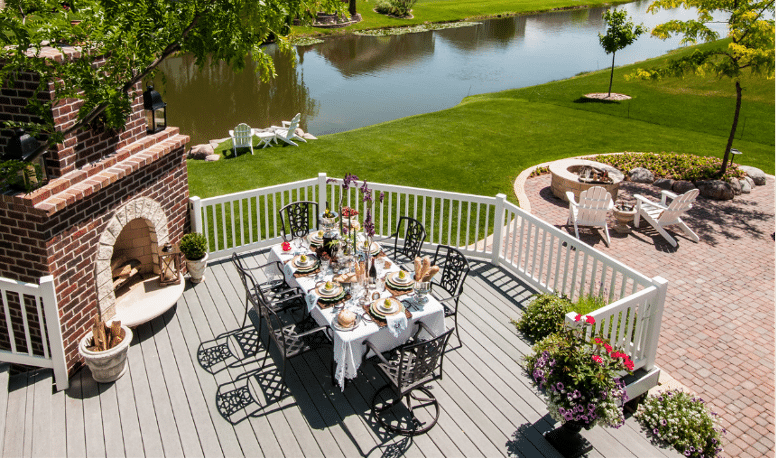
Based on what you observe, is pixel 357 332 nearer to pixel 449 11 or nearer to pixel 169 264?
pixel 169 264

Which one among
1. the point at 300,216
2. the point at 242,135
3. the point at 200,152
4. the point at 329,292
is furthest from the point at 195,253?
the point at 200,152

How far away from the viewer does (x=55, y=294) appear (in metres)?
5.42

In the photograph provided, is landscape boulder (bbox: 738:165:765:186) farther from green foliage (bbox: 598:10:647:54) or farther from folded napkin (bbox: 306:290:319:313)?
folded napkin (bbox: 306:290:319:313)

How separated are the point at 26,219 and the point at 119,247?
2.21 m

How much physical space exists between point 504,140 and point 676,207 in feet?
25.2

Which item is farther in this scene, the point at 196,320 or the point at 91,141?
the point at 196,320

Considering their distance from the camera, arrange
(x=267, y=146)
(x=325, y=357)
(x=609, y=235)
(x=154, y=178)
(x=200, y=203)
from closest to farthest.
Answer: (x=325, y=357), (x=154, y=178), (x=200, y=203), (x=609, y=235), (x=267, y=146)

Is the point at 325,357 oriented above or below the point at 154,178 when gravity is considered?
below

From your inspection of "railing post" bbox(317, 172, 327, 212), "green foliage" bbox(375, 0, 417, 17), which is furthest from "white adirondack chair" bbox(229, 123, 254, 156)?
"green foliage" bbox(375, 0, 417, 17)

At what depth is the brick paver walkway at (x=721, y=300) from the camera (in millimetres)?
6605

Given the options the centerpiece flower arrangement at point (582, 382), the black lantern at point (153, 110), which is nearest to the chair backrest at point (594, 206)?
the centerpiece flower arrangement at point (582, 382)

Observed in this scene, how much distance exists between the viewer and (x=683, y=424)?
18.6ft

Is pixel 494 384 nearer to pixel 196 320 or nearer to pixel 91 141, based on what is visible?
pixel 196 320

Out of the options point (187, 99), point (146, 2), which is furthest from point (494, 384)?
point (187, 99)
